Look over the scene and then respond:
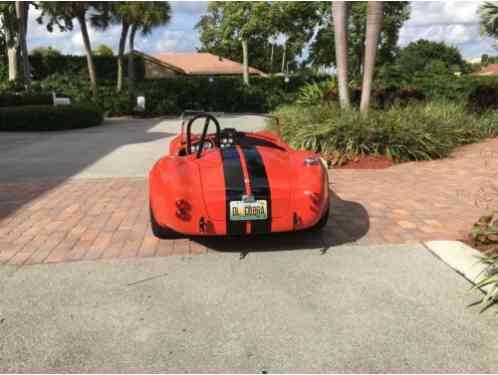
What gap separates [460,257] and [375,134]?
4786 mm

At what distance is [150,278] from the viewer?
333 cm

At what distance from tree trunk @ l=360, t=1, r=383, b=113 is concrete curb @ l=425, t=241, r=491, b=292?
5431 mm

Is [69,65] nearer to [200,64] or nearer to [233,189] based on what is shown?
[200,64]

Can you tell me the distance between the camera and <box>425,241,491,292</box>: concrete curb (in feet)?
10.8

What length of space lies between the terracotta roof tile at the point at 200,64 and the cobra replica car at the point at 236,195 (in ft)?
127

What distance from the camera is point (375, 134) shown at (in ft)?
26.4

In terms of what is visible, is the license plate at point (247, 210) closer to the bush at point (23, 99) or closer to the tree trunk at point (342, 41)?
the tree trunk at point (342, 41)

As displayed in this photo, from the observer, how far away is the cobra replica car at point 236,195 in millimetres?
3480

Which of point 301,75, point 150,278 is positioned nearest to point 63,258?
point 150,278

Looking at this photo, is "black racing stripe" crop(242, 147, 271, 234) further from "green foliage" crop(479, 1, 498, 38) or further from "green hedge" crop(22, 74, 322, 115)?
"green hedge" crop(22, 74, 322, 115)

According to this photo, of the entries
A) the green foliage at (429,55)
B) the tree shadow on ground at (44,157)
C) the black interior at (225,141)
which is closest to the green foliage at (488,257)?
the black interior at (225,141)

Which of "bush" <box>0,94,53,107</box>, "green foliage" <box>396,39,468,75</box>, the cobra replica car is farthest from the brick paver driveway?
"green foliage" <box>396,39,468,75</box>

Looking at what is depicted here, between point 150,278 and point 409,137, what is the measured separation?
625cm

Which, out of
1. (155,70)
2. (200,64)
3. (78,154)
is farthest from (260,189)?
(200,64)
